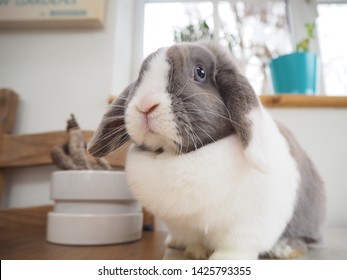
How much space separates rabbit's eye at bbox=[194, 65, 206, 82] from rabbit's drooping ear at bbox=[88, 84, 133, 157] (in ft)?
0.41

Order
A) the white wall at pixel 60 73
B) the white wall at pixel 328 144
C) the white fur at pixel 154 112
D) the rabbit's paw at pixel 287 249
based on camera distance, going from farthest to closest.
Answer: the white wall at pixel 60 73
the white wall at pixel 328 144
the rabbit's paw at pixel 287 249
the white fur at pixel 154 112

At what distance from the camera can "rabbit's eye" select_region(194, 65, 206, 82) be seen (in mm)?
412

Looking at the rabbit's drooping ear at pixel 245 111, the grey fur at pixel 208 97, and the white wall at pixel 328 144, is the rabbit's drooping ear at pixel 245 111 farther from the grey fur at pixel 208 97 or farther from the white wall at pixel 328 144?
the white wall at pixel 328 144

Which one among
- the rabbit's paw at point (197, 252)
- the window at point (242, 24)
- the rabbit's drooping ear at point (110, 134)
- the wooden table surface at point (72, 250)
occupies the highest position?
the window at point (242, 24)

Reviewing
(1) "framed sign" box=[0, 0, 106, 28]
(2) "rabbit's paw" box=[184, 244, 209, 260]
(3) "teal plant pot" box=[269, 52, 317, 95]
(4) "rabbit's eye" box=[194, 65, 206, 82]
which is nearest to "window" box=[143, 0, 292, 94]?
(3) "teal plant pot" box=[269, 52, 317, 95]

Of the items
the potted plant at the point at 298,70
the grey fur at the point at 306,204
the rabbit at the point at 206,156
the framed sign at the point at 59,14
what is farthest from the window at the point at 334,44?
the framed sign at the point at 59,14

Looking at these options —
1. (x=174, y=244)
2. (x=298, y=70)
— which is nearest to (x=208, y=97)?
(x=174, y=244)

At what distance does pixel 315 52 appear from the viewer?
2.36 feet

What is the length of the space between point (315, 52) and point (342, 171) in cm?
32

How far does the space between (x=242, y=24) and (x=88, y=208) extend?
63 centimetres

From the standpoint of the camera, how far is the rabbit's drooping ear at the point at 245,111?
1.23 ft

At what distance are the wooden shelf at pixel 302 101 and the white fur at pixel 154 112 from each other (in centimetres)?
30

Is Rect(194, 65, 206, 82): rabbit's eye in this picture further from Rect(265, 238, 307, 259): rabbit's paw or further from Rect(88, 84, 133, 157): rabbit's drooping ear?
Rect(265, 238, 307, 259): rabbit's paw
